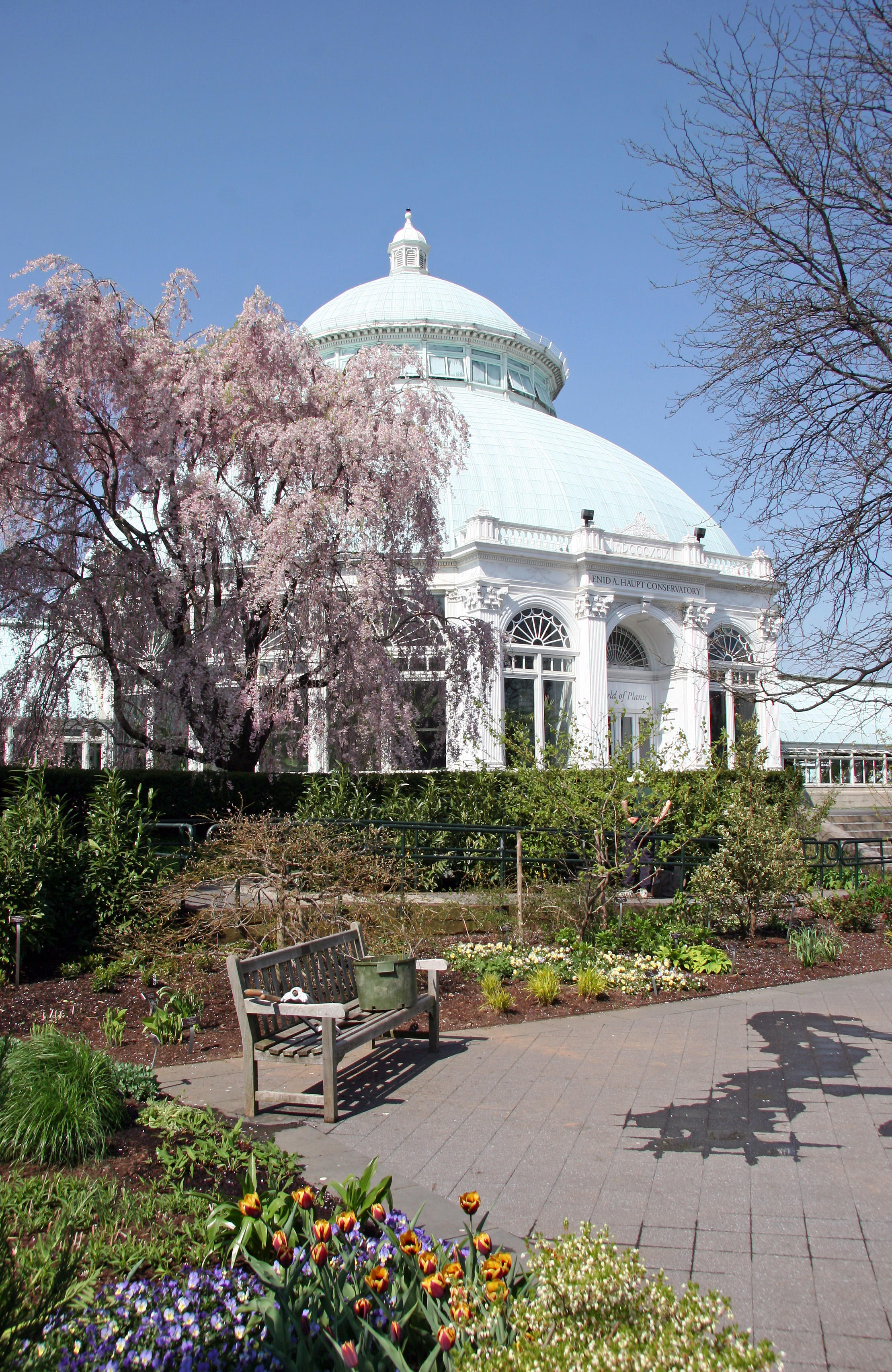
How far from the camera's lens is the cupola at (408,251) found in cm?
4388

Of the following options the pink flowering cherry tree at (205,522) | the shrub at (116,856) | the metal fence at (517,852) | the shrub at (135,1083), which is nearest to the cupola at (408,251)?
the pink flowering cherry tree at (205,522)

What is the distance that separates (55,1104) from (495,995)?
356 centimetres

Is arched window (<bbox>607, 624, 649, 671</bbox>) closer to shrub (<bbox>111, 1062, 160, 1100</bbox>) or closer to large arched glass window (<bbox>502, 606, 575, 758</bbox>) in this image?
large arched glass window (<bbox>502, 606, 575, 758</bbox>)

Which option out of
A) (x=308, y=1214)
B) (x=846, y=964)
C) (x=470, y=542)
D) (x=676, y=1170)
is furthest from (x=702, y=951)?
(x=470, y=542)

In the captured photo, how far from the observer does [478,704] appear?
14.9m

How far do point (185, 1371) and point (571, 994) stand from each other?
18.3ft

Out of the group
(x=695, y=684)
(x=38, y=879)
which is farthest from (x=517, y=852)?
(x=695, y=684)

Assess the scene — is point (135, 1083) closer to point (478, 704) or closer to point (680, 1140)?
point (680, 1140)

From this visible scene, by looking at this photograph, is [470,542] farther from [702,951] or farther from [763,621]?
[702,951]

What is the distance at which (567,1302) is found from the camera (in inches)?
94.1

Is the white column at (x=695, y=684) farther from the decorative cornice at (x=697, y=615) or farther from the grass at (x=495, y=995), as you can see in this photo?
the grass at (x=495, y=995)

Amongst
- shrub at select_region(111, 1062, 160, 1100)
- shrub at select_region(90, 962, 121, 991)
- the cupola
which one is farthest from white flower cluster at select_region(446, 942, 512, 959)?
the cupola

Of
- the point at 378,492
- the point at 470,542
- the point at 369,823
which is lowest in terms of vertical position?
the point at 369,823

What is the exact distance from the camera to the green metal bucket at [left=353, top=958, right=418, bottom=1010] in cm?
593
